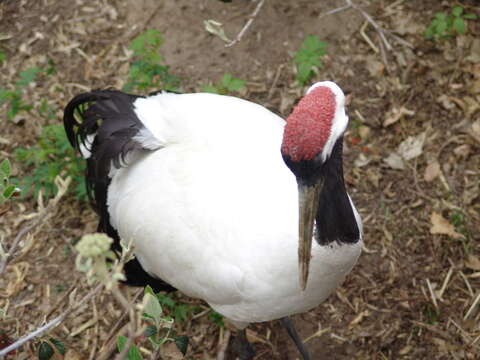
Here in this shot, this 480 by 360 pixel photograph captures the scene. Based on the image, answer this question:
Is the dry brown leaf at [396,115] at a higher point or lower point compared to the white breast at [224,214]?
lower

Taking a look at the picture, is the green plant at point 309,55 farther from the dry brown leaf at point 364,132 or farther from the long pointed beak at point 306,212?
the long pointed beak at point 306,212

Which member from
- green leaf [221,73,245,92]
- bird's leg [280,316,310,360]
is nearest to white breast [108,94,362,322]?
bird's leg [280,316,310,360]

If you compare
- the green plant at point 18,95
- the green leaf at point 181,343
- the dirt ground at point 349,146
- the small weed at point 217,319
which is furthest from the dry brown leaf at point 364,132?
the green plant at point 18,95

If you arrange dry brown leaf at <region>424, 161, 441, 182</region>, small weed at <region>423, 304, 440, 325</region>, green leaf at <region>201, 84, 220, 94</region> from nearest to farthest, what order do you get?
small weed at <region>423, 304, 440, 325</region> < dry brown leaf at <region>424, 161, 441, 182</region> < green leaf at <region>201, 84, 220, 94</region>

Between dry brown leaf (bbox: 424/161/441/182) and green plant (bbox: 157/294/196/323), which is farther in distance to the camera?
dry brown leaf (bbox: 424/161/441/182)

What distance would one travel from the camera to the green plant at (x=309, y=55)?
11.6 feet

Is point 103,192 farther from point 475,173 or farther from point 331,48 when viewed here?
point 475,173

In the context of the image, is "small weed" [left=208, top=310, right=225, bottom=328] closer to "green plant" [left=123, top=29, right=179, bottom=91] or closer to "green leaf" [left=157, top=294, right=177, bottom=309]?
"green leaf" [left=157, top=294, right=177, bottom=309]

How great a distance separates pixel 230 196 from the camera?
2.33 meters

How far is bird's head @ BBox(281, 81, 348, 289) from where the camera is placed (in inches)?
68.2

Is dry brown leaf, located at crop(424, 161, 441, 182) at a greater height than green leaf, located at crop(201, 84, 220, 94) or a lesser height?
lesser

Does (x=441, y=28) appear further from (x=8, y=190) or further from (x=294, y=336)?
(x=8, y=190)

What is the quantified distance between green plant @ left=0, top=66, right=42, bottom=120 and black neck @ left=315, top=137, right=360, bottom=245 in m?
2.28

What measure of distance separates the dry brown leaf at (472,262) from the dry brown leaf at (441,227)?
0.13 m
